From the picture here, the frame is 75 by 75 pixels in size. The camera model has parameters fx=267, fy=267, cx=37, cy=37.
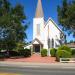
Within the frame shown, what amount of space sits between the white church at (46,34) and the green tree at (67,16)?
1428 centimetres

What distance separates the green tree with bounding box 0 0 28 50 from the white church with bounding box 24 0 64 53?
13.5 meters

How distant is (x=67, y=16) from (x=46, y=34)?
17.9m

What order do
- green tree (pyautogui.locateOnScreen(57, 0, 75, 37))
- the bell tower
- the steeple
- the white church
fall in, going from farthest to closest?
the steeple → the bell tower → the white church → green tree (pyautogui.locateOnScreen(57, 0, 75, 37))

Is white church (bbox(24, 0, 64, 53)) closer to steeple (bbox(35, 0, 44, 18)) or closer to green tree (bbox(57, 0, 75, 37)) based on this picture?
steeple (bbox(35, 0, 44, 18))

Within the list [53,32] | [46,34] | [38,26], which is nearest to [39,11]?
[38,26]

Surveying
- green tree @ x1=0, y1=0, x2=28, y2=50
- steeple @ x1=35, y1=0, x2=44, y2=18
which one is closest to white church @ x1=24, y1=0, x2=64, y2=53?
steeple @ x1=35, y1=0, x2=44, y2=18

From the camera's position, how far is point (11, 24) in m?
47.6

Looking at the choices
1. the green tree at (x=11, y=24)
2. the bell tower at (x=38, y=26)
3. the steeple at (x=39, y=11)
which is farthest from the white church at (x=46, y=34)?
the green tree at (x=11, y=24)

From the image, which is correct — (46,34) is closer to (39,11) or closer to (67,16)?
(39,11)

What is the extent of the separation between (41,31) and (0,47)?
15422mm

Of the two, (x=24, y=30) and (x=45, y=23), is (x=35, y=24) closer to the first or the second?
(x=45, y=23)

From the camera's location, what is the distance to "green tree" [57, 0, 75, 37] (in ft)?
151

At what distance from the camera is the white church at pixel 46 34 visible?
2562 inches

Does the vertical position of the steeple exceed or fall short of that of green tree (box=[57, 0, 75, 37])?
it exceeds it
